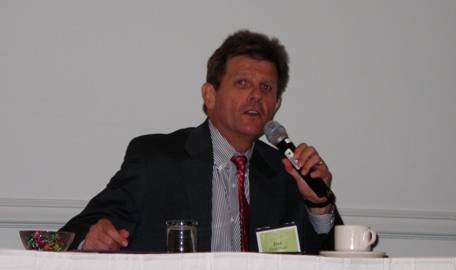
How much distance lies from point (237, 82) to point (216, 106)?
0.37 feet

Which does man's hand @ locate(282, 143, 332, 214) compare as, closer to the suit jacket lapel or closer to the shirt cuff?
the shirt cuff

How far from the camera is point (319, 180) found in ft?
6.17

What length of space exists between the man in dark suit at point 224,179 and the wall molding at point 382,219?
27cm

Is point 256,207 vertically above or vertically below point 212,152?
below

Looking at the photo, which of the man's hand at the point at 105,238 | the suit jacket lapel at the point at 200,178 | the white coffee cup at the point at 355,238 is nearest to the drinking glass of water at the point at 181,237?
the man's hand at the point at 105,238

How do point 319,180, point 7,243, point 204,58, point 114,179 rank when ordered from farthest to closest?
point 204,58
point 7,243
point 114,179
point 319,180

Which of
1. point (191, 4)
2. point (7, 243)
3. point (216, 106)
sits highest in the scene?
point (191, 4)

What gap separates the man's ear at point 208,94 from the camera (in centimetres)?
244

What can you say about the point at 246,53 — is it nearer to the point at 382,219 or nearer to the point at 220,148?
the point at 220,148

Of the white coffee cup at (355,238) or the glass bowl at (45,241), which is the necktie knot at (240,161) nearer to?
the white coffee cup at (355,238)

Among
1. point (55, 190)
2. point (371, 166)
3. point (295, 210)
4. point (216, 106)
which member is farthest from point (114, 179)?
point (371, 166)

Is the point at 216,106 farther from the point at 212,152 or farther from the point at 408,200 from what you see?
the point at 408,200

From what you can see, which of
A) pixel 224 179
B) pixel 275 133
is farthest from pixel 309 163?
pixel 224 179

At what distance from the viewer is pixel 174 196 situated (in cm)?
217
